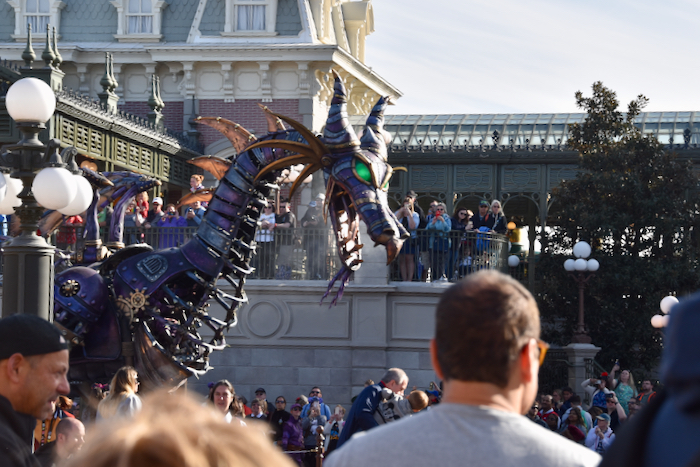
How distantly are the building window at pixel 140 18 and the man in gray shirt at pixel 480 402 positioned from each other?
2424 cm

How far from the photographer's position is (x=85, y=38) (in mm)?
25719

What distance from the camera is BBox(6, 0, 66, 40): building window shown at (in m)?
25.6

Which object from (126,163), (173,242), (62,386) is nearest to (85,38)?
(126,163)

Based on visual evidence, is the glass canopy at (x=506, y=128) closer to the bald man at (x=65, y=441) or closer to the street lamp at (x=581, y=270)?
the street lamp at (x=581, y=270)

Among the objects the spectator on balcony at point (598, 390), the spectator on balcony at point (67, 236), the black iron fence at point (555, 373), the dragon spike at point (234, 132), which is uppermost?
the dragon spike at point (234, 132)

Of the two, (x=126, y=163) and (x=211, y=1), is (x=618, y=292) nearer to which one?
(x=126, y=163)

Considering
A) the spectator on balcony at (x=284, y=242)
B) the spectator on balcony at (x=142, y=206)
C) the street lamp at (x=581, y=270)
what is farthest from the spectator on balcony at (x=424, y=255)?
the spectator on balcony at (x=142, y=206)

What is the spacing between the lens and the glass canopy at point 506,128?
25.7 m

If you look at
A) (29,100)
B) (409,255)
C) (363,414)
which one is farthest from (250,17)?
(363,414)

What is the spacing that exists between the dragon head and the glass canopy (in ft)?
52.4

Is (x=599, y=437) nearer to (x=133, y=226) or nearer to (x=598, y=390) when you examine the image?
(x=598, y=390)

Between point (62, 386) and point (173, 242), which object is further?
point (173, 242)

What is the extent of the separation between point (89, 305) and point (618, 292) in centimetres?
1449

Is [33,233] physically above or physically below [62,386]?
above
